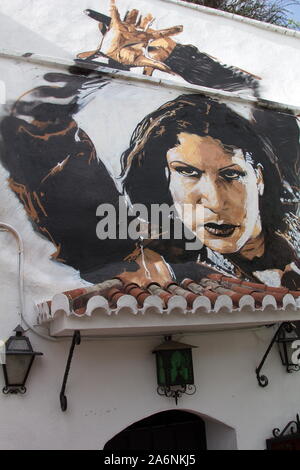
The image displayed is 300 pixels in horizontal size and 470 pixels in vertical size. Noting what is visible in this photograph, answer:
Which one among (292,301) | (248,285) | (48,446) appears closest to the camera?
Result: (48,446)

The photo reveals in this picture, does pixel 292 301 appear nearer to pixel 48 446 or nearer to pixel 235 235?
pixel 235 235

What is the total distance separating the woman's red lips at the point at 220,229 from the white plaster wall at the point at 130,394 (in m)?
1.08

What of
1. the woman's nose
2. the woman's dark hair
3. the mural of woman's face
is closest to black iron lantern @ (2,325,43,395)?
the woman's dark hair

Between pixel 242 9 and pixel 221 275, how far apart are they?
732cm

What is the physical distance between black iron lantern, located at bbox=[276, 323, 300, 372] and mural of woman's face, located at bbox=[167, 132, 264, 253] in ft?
3.47

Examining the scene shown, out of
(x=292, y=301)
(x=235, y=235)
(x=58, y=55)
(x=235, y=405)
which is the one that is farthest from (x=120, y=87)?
(x=235, y=405)

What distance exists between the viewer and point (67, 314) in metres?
4.18

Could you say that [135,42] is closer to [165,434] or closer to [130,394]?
[130,394]

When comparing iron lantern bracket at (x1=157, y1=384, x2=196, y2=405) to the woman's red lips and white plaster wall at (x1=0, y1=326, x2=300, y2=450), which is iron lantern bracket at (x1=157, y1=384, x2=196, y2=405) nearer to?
white plaster wall at (x1=0, y1=326, x2=300, y2=450)

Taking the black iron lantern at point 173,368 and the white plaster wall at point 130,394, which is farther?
the black iron lantern at point 173,368

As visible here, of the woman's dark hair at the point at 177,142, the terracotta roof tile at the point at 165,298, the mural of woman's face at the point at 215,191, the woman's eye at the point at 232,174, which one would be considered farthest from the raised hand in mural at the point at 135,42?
the terracotta roof tile at the point at 165,298

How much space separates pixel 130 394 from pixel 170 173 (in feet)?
7.80

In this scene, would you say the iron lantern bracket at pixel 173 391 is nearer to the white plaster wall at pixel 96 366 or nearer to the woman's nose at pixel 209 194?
the white plaster wall at pixel 96 366

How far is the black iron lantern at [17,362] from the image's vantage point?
4477 millimetres
